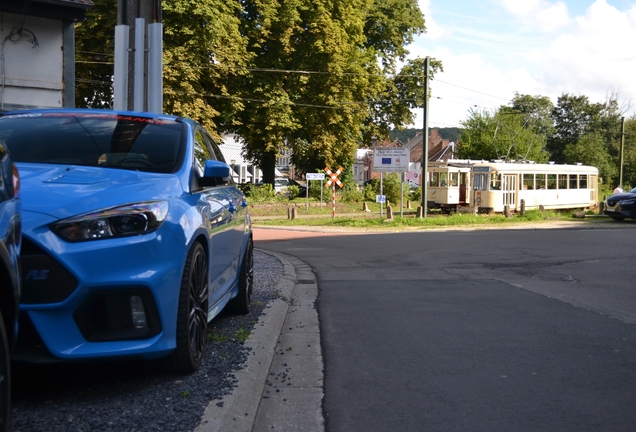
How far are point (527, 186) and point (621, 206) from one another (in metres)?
9.02

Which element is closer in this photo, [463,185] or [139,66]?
[139,66]

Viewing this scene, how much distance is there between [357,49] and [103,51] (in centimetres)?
1570

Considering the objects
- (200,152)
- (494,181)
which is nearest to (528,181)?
(494,181)

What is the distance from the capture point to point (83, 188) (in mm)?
4406

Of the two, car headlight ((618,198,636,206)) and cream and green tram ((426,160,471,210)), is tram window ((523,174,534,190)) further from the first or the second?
car headlight ((618,198,636,206))

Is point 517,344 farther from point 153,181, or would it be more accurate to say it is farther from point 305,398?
point 153,181

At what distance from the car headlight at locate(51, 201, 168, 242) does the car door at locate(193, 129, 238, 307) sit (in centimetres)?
82

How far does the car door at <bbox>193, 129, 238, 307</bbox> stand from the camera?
5.46 m

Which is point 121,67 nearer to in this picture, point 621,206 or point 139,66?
point 139,66

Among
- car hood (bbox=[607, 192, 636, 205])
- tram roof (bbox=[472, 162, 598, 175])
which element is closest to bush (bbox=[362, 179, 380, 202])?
tram roof (bbox=[472, 162, 598, 175])

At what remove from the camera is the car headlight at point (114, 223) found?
4.12 m

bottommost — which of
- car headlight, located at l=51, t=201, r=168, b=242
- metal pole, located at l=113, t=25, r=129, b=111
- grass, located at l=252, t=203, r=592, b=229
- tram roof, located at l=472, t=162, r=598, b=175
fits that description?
grass, located at l=252, t=203, r=592, b=229

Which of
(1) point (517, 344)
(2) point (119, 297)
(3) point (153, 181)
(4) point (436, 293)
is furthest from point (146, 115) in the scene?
(4) point (436, 293)

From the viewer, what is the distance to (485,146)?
75188mm
